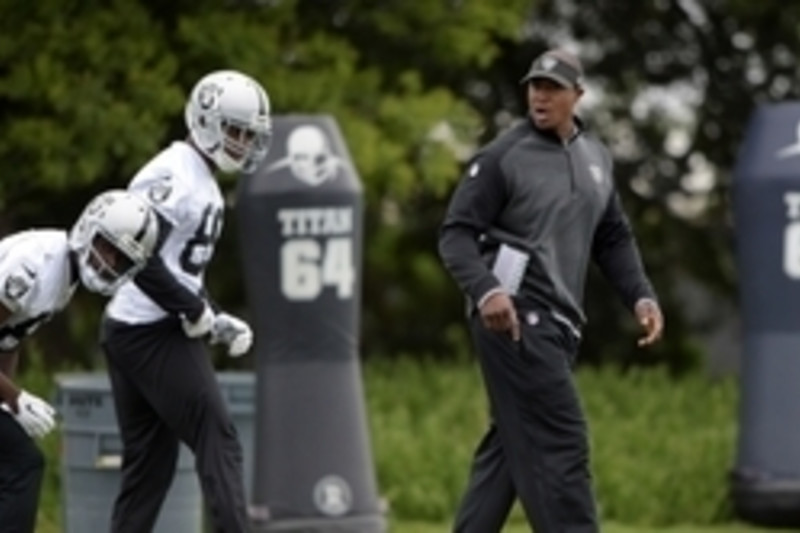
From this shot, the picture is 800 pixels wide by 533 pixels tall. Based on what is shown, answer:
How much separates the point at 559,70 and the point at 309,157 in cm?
277

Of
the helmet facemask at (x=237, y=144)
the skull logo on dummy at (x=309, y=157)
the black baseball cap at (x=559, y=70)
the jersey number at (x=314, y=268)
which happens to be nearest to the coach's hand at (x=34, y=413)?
the helmet facemask at (x=237, y=144)

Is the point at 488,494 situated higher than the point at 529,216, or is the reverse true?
the point at 529,216

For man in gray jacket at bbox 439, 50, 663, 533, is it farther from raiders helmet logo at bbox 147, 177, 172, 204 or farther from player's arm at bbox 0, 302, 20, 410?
player's arm at bbox 0, 302, 20, 410

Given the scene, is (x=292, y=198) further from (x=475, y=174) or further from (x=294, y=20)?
(x=294, y=20)

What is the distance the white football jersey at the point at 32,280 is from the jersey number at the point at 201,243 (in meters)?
0.50

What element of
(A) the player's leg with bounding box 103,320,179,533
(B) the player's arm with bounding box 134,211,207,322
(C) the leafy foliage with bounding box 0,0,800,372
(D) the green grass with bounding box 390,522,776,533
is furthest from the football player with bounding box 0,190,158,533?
(C) the leafy foliage with bounding box 0,0,800,372

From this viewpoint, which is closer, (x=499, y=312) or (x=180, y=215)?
(x=499, y=312)

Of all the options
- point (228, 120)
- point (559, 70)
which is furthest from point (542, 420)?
point (228, 120)

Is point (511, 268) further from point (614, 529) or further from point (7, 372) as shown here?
point (614, 529)

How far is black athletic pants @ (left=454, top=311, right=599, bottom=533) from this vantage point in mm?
9055

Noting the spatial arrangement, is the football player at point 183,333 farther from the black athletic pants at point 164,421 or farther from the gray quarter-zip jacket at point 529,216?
the gray quarter-zip jacket at point 529,216

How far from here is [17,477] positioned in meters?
9.17

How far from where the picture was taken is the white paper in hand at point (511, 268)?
9.06 metres

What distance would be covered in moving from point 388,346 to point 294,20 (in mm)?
7434
